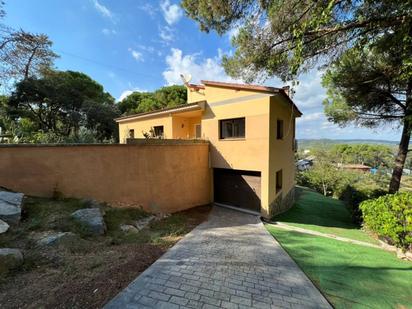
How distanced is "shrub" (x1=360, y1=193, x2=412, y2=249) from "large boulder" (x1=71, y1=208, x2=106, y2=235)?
989cm

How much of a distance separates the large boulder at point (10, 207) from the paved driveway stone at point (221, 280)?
3.65 m

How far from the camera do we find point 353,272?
5.67 metres

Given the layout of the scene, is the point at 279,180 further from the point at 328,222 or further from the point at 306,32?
the point at 306,32

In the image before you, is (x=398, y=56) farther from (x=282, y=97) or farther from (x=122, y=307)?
(x=122, y=307)

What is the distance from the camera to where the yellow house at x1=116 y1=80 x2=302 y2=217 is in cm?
1099

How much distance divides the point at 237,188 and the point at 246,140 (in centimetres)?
298

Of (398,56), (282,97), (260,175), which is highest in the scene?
(398,56)

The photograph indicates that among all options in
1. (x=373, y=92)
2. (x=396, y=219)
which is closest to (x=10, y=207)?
(x=396, y=219)

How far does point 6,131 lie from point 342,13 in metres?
13.0

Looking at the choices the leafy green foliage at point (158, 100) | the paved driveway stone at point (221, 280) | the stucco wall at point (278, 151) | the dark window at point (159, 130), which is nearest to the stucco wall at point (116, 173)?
the paved driveway stone at point (221, 280)

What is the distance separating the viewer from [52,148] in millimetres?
7164

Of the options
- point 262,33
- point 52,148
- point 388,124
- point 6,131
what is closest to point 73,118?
point 6,131

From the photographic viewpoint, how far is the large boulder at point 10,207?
5.16 meters

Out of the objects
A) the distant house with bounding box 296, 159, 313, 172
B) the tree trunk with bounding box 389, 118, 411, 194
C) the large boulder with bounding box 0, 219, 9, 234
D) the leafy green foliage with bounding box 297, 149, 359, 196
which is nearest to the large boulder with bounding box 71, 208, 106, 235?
the large boulder with bounding box 0, 219, 9, 234
